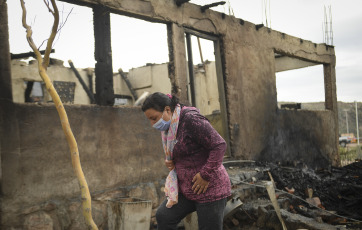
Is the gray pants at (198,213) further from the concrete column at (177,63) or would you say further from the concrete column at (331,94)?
the concrete column at (331,94)

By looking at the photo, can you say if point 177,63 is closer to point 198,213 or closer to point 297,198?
point 297,198

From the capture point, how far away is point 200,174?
8.42 ft

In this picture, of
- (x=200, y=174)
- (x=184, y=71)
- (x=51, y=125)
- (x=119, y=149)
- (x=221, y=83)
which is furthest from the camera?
(x=221, y=83)

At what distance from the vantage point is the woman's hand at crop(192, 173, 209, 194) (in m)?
2.57

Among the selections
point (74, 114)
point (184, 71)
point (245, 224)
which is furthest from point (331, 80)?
point (74, 114)

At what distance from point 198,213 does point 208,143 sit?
1.83 feet

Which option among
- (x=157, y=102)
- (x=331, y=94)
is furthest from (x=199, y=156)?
(x=331, y=94)

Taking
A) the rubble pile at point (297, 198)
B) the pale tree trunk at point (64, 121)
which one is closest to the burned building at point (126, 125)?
the pale tree trunk at point (64, 121)

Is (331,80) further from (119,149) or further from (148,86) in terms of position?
(148,86)

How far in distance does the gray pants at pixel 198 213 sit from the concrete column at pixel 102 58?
2.74m

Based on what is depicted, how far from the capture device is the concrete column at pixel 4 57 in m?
4.01

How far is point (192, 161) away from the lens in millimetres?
2697

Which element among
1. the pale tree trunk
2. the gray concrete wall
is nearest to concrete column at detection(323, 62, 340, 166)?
the gray concrete wall

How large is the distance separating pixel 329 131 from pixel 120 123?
8302 mm
